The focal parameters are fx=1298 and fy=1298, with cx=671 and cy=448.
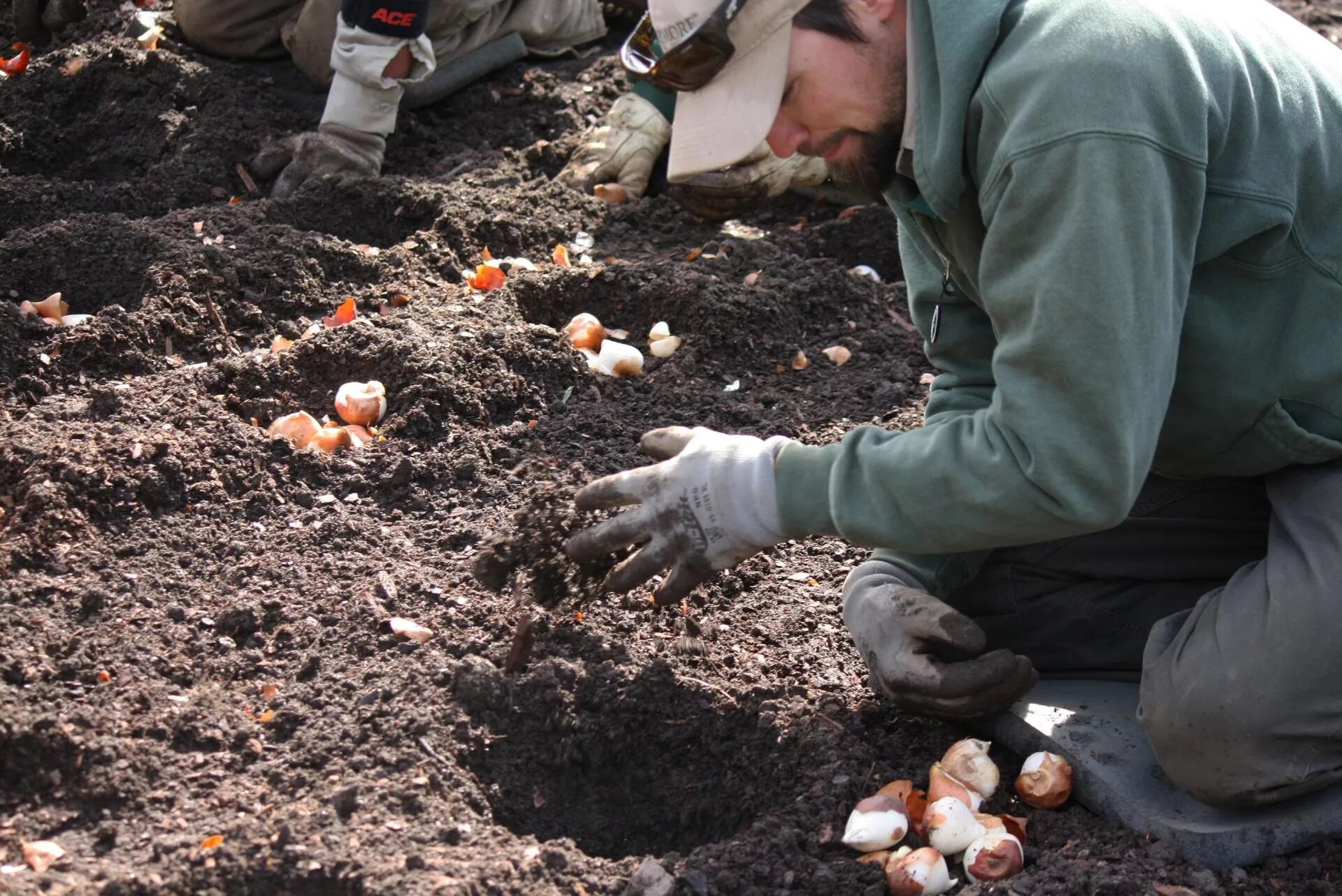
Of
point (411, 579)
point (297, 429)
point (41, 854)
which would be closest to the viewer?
point (41, 854)

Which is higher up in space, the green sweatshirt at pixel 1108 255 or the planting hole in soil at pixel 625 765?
the green sweatshirt at pixel 1108 255

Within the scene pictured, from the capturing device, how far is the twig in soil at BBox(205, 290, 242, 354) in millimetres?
2928

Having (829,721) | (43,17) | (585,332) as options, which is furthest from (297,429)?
(43,17)

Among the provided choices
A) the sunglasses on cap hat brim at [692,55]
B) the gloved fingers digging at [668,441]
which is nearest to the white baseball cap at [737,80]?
the sunglasses on cap hat brim at [692,55]

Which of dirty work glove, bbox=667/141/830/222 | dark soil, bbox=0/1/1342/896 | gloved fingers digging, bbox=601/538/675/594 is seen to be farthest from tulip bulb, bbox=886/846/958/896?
dirty work glove, bbox=667/141/830/222

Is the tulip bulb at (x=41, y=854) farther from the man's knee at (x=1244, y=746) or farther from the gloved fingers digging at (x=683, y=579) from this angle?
the man's knee at (x=1244, y=746)

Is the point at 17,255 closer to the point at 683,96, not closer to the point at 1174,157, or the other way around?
the point at 683,96

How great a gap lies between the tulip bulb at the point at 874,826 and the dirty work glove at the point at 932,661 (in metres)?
0.21

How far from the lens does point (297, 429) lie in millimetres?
2641

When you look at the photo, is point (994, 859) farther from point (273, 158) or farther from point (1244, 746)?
point (273, 158)

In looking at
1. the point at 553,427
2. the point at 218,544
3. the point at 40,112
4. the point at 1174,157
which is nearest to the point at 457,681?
the point at 218,544

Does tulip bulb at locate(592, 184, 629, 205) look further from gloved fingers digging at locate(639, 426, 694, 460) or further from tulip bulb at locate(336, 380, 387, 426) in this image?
gloved fingers digging at locate(639, 426, 694, 460)

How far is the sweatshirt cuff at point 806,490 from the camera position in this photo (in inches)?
70.8

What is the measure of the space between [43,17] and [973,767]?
4.33m
